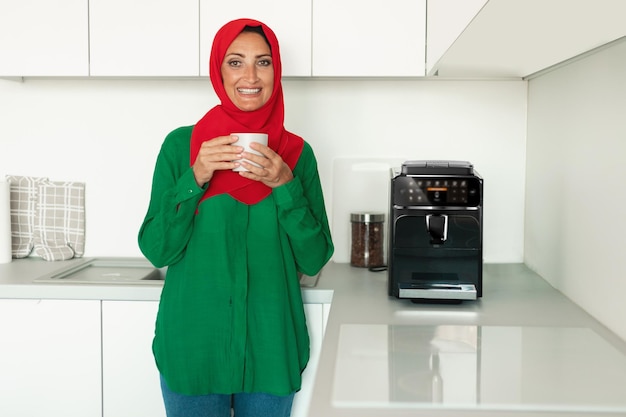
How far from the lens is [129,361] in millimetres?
2209

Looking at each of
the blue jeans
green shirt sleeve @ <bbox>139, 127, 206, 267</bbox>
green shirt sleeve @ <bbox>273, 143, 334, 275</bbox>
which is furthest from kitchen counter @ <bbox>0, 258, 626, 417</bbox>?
green shirt sleeve @ <bbox>139, 127, 206, 267</bbox>

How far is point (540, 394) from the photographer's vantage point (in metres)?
1.22

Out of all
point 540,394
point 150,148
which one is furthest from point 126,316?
point 540,394

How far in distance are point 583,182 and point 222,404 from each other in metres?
1.07

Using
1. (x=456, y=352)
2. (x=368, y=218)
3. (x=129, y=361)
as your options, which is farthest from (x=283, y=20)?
(x=456, y=352)

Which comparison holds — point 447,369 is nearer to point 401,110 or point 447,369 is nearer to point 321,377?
point 321,377

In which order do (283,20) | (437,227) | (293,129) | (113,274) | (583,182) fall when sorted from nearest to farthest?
(583,182) < (437,227) < (283,20) < (113,274) < (293,129)

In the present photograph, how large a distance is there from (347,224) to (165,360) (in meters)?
1.04

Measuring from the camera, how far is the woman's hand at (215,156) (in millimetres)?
1633

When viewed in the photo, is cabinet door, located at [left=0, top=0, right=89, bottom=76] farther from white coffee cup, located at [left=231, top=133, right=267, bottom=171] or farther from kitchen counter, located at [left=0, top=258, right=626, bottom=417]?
white coffee cup, located at [left=231, top=133, right=267, bottom=171]

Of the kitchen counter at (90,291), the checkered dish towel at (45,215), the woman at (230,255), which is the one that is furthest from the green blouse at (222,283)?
the checkered dish towel at (45,215)

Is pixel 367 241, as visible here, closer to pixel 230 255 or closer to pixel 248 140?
pixel 230 255

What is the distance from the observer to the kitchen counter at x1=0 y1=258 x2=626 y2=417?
1.18 meters

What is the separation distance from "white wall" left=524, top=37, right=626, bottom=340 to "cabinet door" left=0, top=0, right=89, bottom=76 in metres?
1.47
